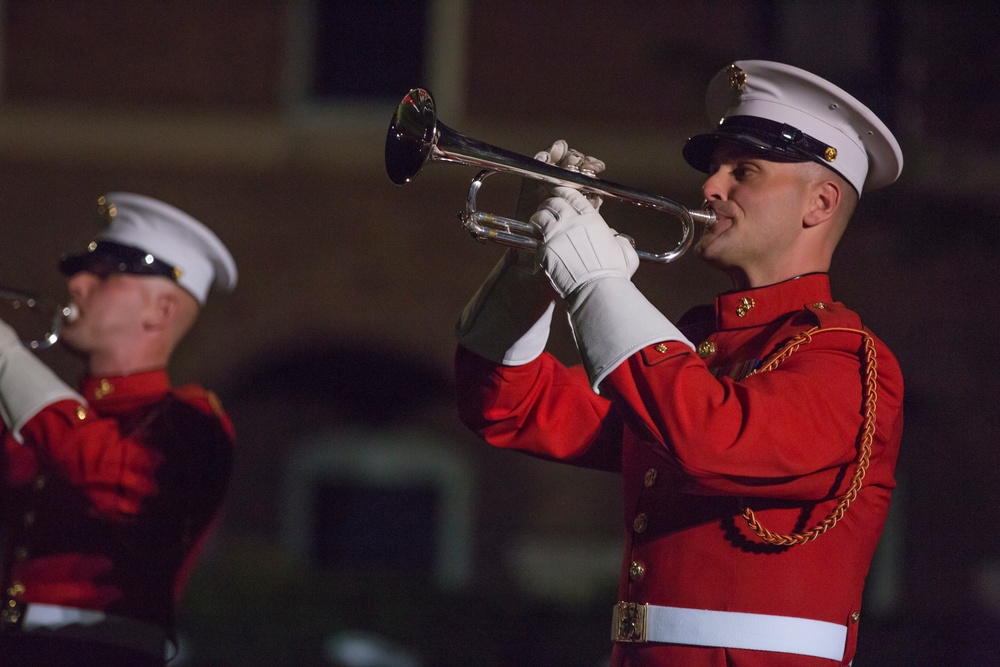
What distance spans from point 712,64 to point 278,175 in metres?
3.61

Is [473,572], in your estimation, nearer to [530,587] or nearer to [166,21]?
[530,587]

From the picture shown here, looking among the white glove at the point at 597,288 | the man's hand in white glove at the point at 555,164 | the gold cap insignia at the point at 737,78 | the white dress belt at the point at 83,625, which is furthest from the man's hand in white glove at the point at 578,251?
the white dress belt at the point at 83,625

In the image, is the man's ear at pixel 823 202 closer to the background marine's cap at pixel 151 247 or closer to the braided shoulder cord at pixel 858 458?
the braided shoulder cord at pixel 858 458

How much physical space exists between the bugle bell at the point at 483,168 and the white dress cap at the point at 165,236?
4.91 feet

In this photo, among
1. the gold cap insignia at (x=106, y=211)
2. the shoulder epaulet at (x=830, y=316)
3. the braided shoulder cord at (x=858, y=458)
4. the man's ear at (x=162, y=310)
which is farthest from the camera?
the gold cap insignia at (x=106, y=211)

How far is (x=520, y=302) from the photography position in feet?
8.93

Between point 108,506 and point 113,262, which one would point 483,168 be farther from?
point 113,262

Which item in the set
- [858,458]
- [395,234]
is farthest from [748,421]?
[395,234]

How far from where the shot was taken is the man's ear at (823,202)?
2812 mm

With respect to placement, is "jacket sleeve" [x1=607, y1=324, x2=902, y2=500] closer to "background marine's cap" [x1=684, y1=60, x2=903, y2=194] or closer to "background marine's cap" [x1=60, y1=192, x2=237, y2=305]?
"background marine's cap" [x1=684, y1=60, x2=903, y2=194]

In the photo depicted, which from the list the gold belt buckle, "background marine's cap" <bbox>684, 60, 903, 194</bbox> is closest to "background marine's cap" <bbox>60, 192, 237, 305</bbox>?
"background marine's cap" <bbox>684, 60, 903, 194</bbox>

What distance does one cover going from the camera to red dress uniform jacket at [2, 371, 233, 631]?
357 cm

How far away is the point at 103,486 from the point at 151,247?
832 mm

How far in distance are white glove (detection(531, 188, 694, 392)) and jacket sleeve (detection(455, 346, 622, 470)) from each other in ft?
1.24
